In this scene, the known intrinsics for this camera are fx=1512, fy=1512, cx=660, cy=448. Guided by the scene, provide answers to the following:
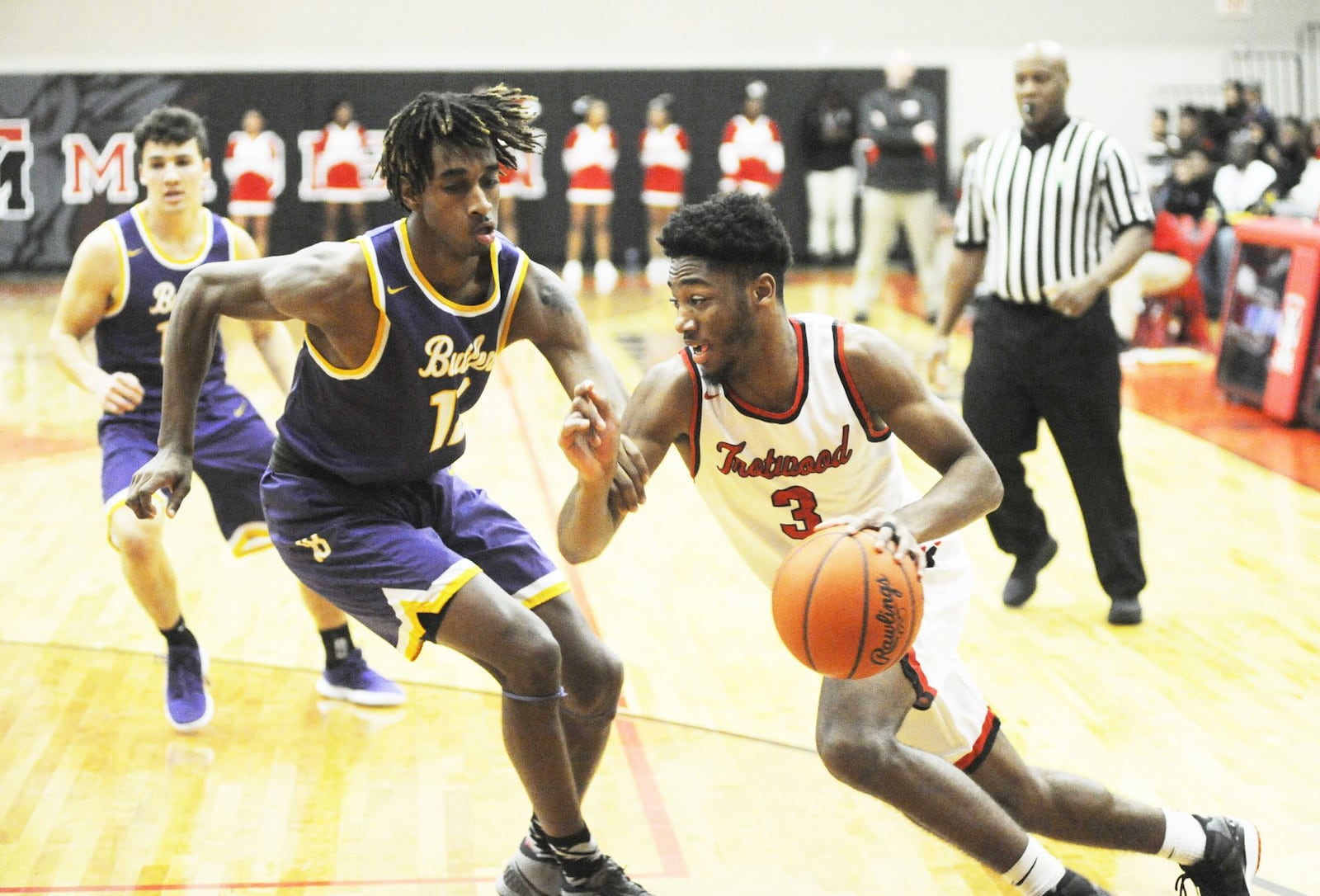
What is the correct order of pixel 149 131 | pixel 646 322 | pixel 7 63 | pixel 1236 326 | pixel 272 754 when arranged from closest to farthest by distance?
pixel 272 754 → pixel 149 131 → pixel 1236 326 → pixel 646 322 → pixel 7 63

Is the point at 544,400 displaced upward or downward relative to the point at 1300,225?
downward

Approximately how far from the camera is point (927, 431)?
3193mm

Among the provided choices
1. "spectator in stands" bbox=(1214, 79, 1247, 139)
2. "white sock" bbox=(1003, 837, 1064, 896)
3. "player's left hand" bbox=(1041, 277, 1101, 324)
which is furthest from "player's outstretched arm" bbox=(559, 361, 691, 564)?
"spectator in stands" bbox=(1214, 79, 1247, 139)

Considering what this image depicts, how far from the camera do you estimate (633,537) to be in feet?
22.7

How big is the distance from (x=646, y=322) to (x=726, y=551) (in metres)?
6.90

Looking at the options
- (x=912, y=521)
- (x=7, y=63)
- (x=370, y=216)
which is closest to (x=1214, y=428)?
(x=912, y=521)

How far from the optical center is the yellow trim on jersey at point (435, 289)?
11.0 feet

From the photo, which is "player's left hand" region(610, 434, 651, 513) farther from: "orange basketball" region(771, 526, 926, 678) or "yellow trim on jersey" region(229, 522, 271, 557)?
"yellow trim on jersey" region(229, 522, 271, 557)

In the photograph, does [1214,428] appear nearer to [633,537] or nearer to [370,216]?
[633,537]

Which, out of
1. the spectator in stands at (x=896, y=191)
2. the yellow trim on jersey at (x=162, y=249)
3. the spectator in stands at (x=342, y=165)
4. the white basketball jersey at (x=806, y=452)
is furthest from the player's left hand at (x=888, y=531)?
the spectator in stands at (x=342, y=165)

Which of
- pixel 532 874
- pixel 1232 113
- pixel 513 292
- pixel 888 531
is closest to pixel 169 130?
pixel 513 292

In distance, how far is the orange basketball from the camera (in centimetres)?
288

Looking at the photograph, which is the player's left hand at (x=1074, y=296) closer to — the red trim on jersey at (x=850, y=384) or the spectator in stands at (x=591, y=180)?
the red trim on jersey at (x=850, y=384)

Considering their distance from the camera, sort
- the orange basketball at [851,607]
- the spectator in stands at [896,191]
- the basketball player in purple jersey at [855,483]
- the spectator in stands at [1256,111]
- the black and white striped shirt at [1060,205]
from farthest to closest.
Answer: the spectator in stands at [1256,111], the spectator in stands at [896,191], the black and white striped shirt at [1060,205], the basketball player in purple jersey at [855,483], the orange basketball at [851,607]
